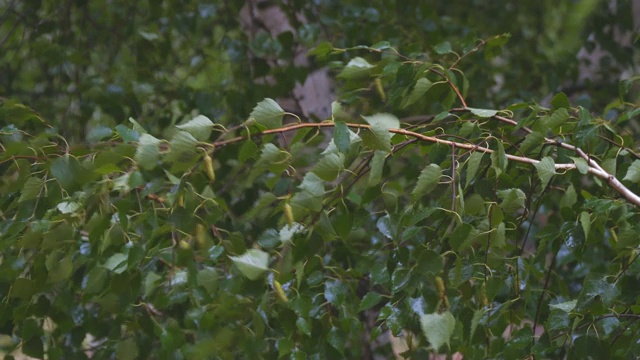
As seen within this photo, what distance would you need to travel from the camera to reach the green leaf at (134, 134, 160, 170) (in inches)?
35.3

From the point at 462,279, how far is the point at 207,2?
131cm

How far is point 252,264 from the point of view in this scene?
3.05 ft

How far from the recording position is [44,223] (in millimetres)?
1061

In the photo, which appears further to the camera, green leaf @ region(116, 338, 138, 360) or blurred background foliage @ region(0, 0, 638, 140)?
blurred background foliage @ region(0, 0, 638, 140)

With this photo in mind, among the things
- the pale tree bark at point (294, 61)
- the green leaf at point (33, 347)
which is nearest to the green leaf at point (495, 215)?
the green leaf at point (33, 347)

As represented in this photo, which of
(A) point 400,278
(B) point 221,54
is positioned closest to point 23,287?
(A) point 400,278

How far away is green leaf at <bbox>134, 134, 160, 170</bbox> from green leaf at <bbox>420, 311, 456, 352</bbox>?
28 cm

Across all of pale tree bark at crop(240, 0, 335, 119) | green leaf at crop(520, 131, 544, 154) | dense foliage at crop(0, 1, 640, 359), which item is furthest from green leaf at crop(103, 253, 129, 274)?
pale tree bark at crop(240, 0, 335, 119)

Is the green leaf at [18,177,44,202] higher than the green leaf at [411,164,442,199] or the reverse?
the reverse

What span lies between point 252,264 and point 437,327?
0.18m

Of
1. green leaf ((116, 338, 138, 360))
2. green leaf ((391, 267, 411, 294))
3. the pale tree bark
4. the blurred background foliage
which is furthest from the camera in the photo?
the pale tree bark

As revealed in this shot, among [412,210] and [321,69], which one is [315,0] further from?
[412,210]

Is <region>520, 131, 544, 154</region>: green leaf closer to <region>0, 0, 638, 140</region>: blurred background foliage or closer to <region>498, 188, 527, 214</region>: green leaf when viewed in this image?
<region>498, 188, 527, 214</region>: green leaf

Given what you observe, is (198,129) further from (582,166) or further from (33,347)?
(33,347)
